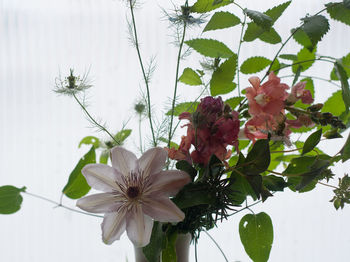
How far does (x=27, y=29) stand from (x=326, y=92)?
0.78 m

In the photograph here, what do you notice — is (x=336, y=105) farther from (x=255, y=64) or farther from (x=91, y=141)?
(x=91, y=141)

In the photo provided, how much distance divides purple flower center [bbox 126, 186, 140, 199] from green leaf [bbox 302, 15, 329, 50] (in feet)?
0.84

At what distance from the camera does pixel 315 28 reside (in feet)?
1.47

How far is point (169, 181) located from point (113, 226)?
0.08 m

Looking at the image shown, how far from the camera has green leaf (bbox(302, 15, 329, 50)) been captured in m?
0.44

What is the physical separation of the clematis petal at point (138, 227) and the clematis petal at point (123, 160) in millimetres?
41

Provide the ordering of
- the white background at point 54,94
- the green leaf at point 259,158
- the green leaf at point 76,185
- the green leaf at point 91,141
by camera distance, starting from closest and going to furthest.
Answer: the green leaf at point 259,158 → the green leaf at point 76,185 → the green leaf at point 91,141 → the white background at point 54,94

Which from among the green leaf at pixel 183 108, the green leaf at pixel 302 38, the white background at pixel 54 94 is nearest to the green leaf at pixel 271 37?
the green leaf at pixel 302 38

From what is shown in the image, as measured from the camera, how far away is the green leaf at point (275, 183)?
43 cm

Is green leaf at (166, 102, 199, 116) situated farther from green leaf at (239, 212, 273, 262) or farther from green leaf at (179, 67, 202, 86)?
green leaf at (239, 212, 273, 262)

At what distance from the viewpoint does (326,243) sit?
105 cm

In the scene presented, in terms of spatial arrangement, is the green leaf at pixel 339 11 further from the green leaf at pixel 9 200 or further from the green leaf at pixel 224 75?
the green leaf at pixel 9 200

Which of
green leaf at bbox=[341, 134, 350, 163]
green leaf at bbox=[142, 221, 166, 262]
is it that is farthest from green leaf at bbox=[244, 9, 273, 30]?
green leaf at bbox=[142, 221, 166, 262]

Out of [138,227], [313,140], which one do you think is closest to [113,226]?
[138,227]
